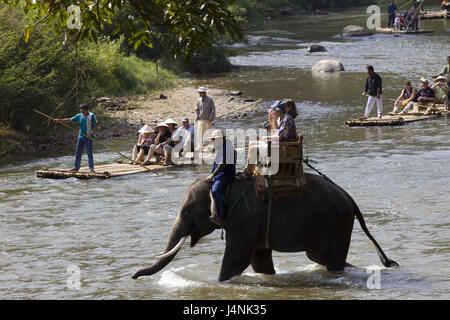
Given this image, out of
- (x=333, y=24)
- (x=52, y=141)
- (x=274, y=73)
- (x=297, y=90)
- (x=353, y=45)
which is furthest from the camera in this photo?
(x=333, y=24)

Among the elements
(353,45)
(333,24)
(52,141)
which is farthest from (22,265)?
(333,24)

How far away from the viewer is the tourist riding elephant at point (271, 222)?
10109mm

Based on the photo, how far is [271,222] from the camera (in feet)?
33.3

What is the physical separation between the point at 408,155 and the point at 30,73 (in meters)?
10.4

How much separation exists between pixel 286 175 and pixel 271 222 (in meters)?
0.63

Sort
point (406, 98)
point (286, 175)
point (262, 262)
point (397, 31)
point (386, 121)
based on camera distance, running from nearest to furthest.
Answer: point (286, 175) → point (262, 262) → point (386, 121) → point (406, 98) → point (397, 31)

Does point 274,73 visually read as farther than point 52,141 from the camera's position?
Yes

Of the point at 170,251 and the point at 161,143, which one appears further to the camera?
the point at 161,143

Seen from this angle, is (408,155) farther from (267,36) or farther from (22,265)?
(267,36)

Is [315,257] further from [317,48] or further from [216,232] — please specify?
[317,48]

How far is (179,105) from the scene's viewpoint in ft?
98.3

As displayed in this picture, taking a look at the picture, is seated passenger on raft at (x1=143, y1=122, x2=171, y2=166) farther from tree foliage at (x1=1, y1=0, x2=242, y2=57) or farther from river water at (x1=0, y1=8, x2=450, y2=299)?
tree foliage at (x1=1, y1=0, x2=242, y2=57)

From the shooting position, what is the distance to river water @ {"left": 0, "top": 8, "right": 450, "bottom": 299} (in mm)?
10539

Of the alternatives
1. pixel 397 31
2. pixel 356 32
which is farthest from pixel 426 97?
pixel 356 32
